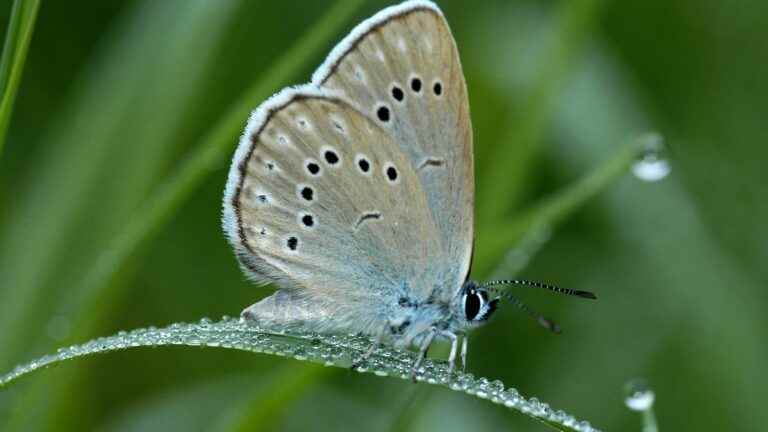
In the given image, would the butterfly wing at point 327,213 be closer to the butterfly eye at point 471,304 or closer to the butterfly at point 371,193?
the butterfly at point 371,193

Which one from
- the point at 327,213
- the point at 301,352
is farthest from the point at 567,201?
the point at 301,352

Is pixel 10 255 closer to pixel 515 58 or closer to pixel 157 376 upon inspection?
pixel 157 376

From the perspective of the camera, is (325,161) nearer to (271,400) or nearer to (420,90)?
(420,90)

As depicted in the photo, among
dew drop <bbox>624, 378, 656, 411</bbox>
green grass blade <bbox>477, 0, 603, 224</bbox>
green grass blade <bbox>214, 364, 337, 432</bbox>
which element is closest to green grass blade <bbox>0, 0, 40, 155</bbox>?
green grass blade <bbox>214, 364, 337, 432</bbox>

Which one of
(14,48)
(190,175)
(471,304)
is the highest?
(471,304)

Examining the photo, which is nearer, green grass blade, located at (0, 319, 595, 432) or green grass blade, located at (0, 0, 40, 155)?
green grass blade, located at (0, 319, 595, 432)

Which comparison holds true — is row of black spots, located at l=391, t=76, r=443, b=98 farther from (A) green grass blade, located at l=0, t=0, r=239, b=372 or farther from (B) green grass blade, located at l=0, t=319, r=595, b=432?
(A) green grass blade, located at l=0, t=0, r=239, b=372
